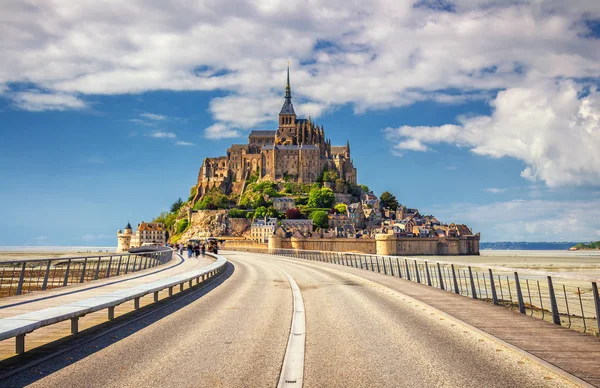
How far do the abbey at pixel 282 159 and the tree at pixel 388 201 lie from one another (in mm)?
10409

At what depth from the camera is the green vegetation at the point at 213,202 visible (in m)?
166

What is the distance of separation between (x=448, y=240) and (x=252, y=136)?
81.9 metres

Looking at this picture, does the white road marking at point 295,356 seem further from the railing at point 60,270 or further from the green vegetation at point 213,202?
the green vegetation at point 213,202

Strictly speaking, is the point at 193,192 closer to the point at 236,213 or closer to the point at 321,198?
the point at 236,213

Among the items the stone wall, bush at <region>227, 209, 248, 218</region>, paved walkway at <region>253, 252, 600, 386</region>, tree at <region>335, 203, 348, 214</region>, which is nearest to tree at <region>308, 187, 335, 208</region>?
tree at <region>335, 203, 348, 214</region>

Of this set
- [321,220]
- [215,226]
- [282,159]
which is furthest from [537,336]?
[282,159]

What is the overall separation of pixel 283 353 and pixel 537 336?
415 cm

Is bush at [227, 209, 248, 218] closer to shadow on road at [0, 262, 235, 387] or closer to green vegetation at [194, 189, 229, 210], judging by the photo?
green vegetation at [194, 189, 229, 210]

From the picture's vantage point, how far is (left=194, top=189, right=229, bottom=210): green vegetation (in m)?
166

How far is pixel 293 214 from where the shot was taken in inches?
5910

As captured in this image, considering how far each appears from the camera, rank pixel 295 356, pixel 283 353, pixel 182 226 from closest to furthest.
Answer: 1. pixel 295 356
2. pixel 283 353
3. pixel 182 226

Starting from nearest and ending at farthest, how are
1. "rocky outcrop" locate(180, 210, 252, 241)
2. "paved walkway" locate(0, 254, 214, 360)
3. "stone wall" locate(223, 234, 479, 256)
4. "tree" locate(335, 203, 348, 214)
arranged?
"paved walkway" locate(0, 254, 214, 360)
"stone wall" locate(223, 234, 479, 256)
"rocky outcrop" locate(180, 210, 252, 241)
"tree" locate(335, 203, 348, 214)

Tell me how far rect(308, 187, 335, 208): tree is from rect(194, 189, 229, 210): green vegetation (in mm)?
26076

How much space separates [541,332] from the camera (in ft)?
30.7
